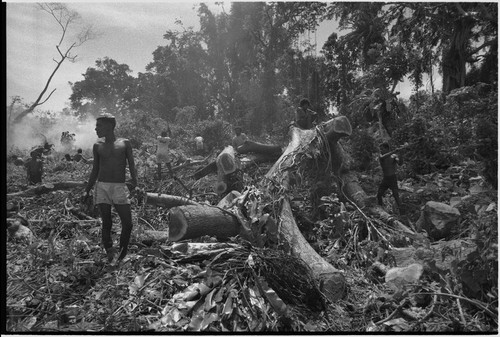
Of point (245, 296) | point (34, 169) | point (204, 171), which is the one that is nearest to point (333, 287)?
point (245, 296)

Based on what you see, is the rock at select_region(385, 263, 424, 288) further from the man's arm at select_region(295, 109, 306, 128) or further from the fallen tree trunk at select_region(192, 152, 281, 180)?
the man's arm at select_region(295, 109, 306, 128)

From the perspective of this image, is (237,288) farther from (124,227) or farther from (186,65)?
(186,65)

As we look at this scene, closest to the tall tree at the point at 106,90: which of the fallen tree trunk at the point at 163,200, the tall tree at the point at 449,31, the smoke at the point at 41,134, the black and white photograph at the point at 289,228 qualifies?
the smoke at the point at 41,134

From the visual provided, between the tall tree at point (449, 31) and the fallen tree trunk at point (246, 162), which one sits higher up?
the tall tree at point (449, 31)

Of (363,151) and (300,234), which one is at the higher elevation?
(363,151)

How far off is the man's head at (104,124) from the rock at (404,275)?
307cm

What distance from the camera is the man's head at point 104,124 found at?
3.46 metres

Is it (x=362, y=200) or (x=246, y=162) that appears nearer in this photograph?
(x=362, y=200)

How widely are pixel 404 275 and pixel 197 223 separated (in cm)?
204

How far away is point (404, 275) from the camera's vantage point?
338 cm

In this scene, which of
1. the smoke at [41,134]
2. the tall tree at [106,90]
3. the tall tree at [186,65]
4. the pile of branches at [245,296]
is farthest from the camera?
the tall tree at [106,90]

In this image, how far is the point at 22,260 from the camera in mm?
3451

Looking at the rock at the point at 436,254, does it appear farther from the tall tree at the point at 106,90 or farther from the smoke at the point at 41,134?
the tall tree at the point at 106,90

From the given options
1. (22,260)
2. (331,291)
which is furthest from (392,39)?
(22,260)
